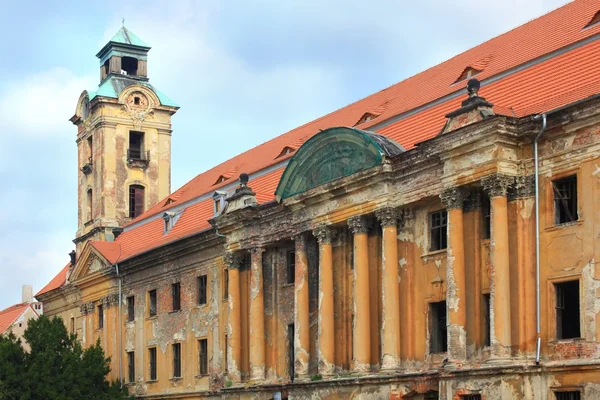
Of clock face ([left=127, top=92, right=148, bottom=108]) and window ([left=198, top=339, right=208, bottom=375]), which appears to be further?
clock face ([left=127, top=92, right=148, bottom=108])

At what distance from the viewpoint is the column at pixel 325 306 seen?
32.3 metres

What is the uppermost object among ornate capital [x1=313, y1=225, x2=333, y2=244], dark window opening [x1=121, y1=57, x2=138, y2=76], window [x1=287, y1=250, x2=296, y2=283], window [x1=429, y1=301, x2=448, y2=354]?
dark window opening [x1=121, y1=57, x2=138, y2=76]

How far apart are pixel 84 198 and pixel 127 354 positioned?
1157cm

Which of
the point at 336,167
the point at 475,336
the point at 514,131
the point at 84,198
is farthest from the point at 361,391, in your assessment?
the point at 84,198

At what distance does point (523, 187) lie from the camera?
Result: 87.3 feet

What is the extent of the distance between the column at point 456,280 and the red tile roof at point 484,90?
2629 mm

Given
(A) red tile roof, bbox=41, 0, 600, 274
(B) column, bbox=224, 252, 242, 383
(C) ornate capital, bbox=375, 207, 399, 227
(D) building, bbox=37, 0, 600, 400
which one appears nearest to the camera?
(D) building, bbox=37, 0, 600, 400

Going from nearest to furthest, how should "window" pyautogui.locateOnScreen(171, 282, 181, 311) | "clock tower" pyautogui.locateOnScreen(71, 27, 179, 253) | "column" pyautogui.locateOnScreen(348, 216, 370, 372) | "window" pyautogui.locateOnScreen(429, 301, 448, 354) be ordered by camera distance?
"window" pyautogui.locateOnScreen(429, 301, 448, 354)
"column" pyautogui.locateOnScreen(348, 216, 370, 372)
"window" pyautogui.locateOnScreen(171, 282, 181, 311)
"clock tower" pyautogui.locateOnScreen(71, 27, 179, 253)

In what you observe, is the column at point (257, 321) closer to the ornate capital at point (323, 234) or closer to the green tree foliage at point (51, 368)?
the ornate capital at point (323, 234)

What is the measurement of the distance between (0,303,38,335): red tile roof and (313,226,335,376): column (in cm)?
4707

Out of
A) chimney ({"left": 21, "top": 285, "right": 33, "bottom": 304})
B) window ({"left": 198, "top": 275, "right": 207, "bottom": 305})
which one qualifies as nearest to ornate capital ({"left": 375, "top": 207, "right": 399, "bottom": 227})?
window ({"left": 198, "top": 275, "right": 207, "bottom": 305})

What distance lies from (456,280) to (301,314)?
7.53 metres

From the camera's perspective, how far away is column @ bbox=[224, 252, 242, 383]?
121 ft

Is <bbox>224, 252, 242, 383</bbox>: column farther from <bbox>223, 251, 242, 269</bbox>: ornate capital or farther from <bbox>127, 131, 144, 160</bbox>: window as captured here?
<bbox>127, 131, 144, 160</bbox>: window
